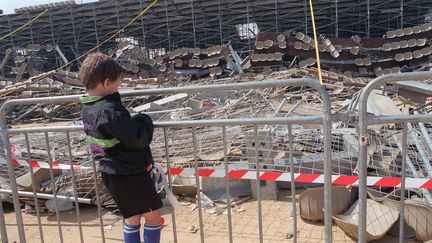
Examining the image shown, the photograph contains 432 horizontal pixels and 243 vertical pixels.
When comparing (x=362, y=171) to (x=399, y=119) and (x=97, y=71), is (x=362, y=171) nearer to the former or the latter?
(x=399, y=119)

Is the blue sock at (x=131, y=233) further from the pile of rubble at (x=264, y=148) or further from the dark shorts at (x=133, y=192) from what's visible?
the pile of rubble at (x=264, y=148)

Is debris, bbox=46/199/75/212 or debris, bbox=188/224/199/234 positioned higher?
debris, bbox=46/199/75/212

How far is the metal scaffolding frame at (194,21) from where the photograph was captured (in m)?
24.1

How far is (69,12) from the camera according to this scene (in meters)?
27.7

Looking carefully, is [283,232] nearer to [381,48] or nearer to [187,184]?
[187,184]

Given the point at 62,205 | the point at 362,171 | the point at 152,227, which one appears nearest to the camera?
the point at 362,171

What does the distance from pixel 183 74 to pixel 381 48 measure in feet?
30.3

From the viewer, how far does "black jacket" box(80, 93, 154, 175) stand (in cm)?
241

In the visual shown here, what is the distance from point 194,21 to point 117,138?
79.1 ft

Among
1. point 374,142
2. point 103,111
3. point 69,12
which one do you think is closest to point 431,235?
point 374,142

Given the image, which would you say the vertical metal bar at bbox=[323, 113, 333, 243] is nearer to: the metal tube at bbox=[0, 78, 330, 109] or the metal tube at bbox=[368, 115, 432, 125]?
the metal tube at bbox=[0, 78, 330, 109]

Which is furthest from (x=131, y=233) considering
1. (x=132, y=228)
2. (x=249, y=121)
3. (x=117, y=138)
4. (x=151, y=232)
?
(x=249, y=121)

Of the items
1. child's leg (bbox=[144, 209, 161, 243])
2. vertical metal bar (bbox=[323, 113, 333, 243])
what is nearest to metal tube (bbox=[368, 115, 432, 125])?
vertical metal bar (bbox=[323, 113, 333, 243])

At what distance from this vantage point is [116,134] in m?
2.41
